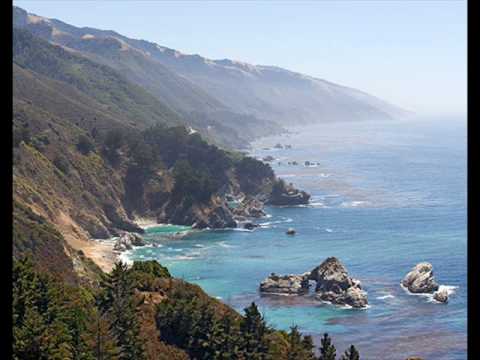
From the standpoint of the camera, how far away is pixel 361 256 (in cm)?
9781

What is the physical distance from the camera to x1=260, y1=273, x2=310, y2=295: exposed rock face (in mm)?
81562

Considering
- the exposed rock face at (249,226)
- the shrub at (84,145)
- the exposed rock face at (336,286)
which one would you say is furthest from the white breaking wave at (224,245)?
the shrub at (84,145)

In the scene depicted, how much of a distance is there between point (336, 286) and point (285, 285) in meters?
6.32

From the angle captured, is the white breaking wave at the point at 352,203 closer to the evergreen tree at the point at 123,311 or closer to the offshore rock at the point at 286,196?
the offshore rock at the point at 286,196

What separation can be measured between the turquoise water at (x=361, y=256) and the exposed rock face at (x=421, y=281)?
1501 millimetres

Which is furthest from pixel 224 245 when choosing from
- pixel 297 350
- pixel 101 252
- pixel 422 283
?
pixel 297 350

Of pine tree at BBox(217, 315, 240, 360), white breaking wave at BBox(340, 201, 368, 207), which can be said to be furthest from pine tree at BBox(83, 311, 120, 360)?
white breaking wave at BBox(340, 201, 368, 207)

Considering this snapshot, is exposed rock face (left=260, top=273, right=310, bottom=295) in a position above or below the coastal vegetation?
below

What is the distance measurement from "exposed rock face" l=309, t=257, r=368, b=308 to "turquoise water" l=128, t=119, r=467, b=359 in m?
1.40

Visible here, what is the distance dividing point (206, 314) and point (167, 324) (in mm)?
2908

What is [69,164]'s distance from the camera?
119125mm

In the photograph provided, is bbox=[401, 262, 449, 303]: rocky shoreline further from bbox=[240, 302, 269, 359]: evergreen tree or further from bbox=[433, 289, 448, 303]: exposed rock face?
bbox=[240, 302, 269, 359]: evergreen tree

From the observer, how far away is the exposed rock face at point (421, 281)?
78.4 meters
